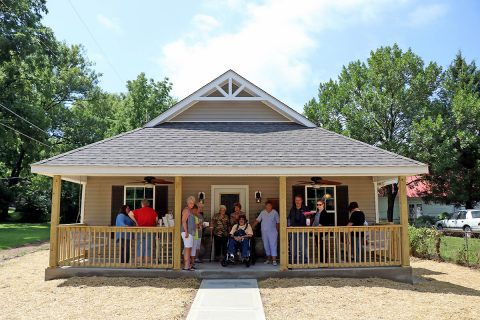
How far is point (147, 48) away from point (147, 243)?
751 cm

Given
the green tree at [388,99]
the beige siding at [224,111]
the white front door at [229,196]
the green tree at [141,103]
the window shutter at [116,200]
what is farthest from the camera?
the green tree at [141,103]

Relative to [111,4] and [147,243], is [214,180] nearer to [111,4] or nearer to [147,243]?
[147,243]

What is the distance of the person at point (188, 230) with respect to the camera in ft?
30.8

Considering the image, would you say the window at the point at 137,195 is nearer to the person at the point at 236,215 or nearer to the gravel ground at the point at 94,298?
the person at the point at 236,215

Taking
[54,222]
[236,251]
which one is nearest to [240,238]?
[236,251]

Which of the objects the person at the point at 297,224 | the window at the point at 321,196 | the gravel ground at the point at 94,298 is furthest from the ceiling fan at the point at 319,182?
the gravel ground at the point at 94,298

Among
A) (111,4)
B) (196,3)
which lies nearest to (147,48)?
(111,4)

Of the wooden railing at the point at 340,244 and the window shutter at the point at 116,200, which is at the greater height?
the window shutter at the point at 116,200

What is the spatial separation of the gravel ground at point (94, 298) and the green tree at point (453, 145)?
69.1 ft

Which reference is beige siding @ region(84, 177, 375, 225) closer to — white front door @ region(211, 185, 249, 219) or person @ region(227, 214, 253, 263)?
white front door @ region(211, 185, 249, 219)

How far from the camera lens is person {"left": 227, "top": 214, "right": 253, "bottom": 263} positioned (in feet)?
32.4

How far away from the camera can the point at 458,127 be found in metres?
26.3

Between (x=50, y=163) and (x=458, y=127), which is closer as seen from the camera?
(x=50, y=163)

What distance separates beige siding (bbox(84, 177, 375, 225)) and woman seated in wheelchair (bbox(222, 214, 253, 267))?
2.41 m
